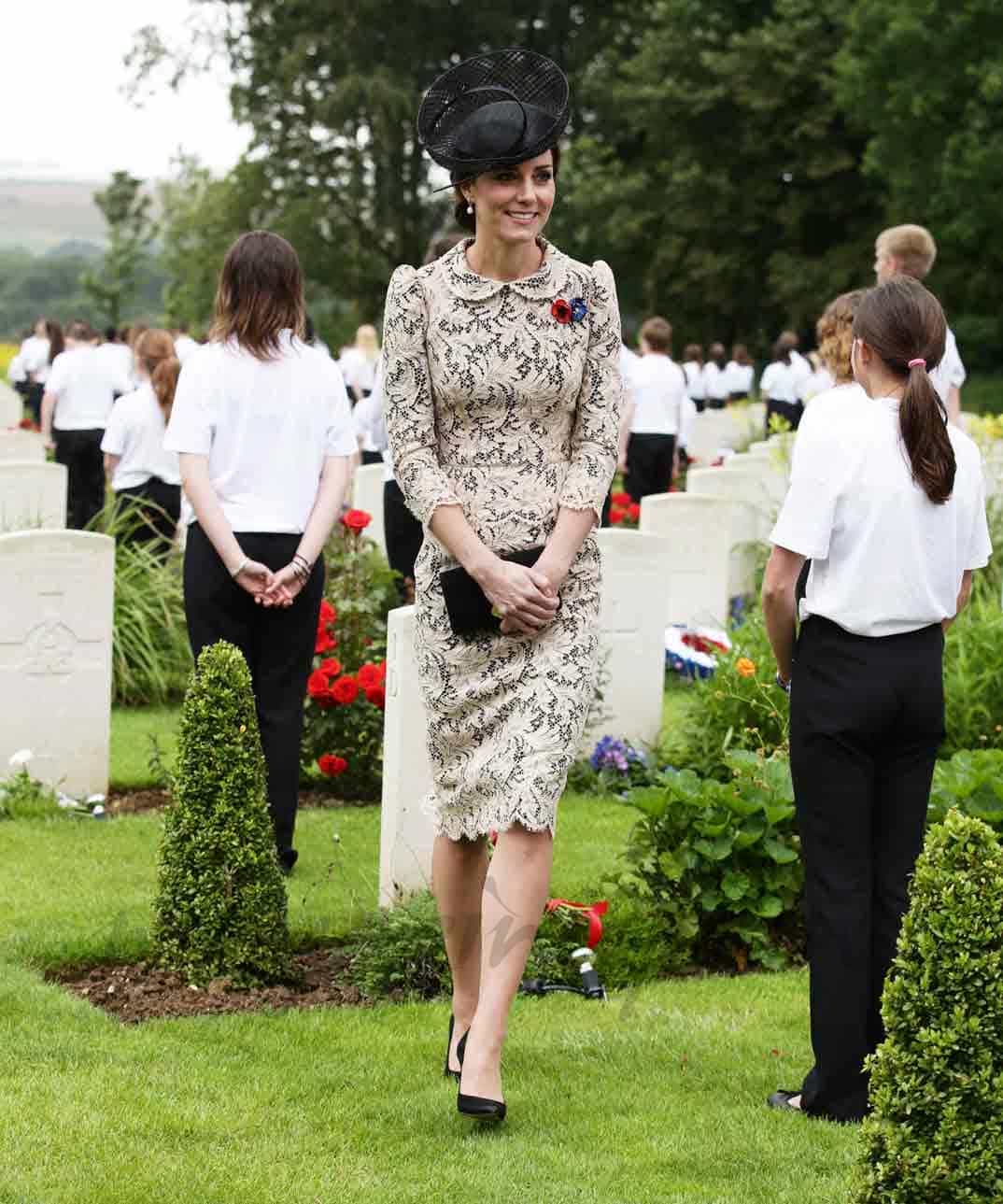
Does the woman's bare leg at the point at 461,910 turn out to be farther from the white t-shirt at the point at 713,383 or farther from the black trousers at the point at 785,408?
the white t-shirt at the point at 713,383

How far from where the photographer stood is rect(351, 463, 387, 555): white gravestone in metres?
13.6

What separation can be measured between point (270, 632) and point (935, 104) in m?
36.4

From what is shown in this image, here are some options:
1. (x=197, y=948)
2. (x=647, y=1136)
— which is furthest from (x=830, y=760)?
(x=197, y=948)

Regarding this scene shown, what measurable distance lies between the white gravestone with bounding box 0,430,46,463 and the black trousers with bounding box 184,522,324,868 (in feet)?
34.3

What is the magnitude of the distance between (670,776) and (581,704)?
5.42 ft

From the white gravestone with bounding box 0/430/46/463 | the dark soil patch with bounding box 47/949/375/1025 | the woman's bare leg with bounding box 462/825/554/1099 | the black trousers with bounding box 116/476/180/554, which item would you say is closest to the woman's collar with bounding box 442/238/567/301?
the woman's bare leg with bounding box 462/825/554/1099

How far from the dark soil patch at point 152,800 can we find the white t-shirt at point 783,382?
54.8 feet

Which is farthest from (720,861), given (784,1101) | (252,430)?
(252,430)

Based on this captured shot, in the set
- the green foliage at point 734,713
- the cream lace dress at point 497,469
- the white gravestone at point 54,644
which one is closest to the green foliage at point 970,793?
the green foliage at point 734,713

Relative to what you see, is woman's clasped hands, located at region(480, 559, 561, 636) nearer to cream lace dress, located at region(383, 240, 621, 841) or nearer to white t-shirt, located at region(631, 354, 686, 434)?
cream lace dress, located at region(383, 240, 621, 841)

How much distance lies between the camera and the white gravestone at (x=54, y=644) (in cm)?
836

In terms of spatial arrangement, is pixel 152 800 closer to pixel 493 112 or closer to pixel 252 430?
pixel 252 430

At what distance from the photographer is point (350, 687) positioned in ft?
28.7

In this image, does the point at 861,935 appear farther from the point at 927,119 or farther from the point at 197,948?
the point at 927,119
